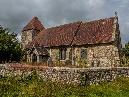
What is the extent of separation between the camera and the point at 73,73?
26.7 m

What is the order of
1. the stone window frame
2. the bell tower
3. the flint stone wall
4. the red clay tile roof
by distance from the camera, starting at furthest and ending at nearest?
the red clay tile roof, the bell tower, the stone window frame, the flint stone wall

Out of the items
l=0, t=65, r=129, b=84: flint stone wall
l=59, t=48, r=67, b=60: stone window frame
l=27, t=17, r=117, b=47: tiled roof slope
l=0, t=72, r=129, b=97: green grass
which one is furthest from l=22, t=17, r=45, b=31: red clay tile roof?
l=0, t=72, r=129, b=97: green grass

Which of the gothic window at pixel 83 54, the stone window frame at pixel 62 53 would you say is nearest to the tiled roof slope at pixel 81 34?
the stone window frame at pixel 62 53

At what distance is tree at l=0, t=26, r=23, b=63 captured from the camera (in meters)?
37.3

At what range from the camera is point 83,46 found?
39938 mm

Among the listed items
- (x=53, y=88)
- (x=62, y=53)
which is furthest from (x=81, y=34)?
(x=53, y=88)

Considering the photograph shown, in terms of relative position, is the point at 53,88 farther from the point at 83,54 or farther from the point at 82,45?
the point at 82,45

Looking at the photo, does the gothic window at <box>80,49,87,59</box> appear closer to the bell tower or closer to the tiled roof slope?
the tiled roof slope

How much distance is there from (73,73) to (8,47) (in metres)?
14.1

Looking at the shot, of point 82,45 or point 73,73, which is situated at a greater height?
point 82,45

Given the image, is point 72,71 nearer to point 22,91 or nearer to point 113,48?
point 22,91

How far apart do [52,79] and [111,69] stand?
6123 mm

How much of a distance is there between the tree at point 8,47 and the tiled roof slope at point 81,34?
6.09m

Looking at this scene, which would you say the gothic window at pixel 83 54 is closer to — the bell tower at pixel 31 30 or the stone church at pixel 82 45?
the stone church at pixel 82 45
